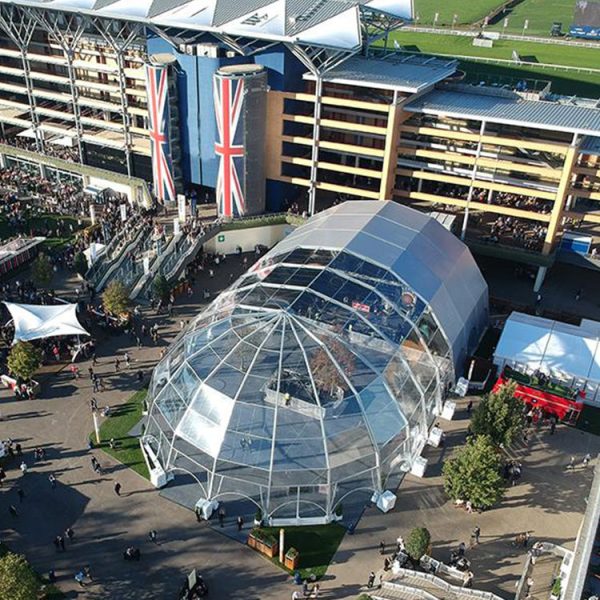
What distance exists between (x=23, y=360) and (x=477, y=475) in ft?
84.1

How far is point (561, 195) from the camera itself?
45000 mm

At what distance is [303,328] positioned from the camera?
30391mm

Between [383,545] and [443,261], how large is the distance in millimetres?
18099

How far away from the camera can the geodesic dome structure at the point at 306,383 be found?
95.0 feet

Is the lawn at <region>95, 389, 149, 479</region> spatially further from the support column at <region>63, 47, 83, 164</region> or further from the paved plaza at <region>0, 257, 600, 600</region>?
the support column at <region>63, 47, 83, 164</region>

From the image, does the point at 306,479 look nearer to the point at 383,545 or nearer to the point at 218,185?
the point at 383,545

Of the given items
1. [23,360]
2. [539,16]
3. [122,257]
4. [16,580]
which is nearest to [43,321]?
[23,360]

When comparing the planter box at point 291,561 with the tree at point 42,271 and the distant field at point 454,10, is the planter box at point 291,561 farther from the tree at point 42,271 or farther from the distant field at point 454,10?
the distant field at point 454,10

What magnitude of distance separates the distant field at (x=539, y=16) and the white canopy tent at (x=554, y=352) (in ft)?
303

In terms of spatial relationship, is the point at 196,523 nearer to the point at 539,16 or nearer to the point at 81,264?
the point at 81,264

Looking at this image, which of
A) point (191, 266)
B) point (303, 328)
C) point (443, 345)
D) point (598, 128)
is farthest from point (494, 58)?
point (303, 328)

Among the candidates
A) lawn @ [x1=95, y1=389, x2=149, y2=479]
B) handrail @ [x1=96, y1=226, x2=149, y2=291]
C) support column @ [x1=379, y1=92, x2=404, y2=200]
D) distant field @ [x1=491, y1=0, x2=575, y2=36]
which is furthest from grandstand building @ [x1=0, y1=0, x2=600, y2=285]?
distant field @ [x1=491, y1=0, x2=575, y2=36]

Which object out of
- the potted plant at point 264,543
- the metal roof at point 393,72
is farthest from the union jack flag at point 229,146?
the potted plant at point 264,543

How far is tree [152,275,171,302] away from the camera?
45031 mm
